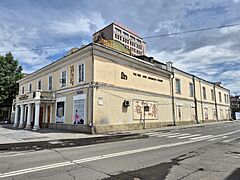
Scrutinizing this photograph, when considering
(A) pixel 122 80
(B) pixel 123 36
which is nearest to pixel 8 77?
(A) pixel 122 80

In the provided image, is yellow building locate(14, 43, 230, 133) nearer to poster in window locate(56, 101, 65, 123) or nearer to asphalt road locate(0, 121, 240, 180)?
poster in window locate(56, 101, 65, 123)

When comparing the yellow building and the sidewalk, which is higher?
the yellow building

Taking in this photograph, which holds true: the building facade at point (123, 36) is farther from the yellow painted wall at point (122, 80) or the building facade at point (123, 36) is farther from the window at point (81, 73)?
the window at point (81, 73)

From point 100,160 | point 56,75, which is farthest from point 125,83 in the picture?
point 100,160

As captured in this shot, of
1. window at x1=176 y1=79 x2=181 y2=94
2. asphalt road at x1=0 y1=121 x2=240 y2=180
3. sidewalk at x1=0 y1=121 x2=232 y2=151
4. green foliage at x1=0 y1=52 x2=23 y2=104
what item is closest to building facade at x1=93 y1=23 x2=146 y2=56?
green foliage at x1=0 y1=52 x2=23 y2=104

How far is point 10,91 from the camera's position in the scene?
35.6 m

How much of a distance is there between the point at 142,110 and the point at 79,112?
23.8 ft

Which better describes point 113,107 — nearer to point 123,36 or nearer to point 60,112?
point 60,112

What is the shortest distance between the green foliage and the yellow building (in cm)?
770

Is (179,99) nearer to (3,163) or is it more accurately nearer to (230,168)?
(230,168)

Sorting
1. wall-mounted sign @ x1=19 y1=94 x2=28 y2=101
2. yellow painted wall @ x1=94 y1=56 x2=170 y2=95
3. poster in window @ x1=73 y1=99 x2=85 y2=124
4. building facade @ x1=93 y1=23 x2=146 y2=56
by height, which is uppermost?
building facade @ x1=93 y1=23 x2=146 y2=56

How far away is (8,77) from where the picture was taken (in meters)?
35.4

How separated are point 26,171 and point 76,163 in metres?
1.52

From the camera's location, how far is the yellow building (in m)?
17.5
